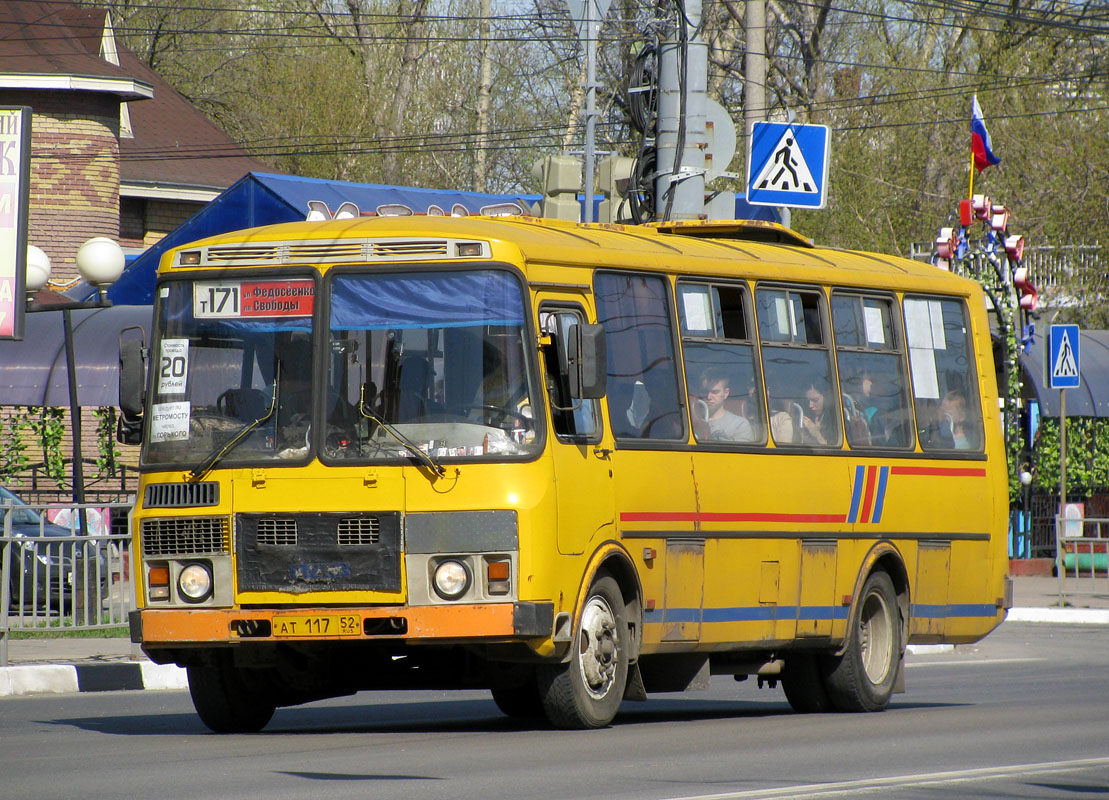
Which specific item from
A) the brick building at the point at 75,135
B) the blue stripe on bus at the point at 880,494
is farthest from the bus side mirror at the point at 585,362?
the brick building at the point at 75,135

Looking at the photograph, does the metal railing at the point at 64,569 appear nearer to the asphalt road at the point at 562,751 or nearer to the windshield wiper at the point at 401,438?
Answer: the asphalt road at the point at 562,751

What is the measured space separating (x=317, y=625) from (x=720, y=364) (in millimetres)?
3198

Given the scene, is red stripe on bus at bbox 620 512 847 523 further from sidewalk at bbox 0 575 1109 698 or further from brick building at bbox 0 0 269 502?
brick building at bbox 0 0 269 502

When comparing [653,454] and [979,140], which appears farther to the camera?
[979,140]

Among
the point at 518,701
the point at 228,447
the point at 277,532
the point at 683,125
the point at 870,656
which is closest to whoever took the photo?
the point at 277,532

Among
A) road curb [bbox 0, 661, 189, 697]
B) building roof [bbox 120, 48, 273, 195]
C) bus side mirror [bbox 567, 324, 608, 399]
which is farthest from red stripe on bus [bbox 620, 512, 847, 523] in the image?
building roof [bbox 120, 48, 273, 195]

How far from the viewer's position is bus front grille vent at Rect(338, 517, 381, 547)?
32.9 feet

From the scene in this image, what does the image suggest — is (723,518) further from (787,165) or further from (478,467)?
(787,165)

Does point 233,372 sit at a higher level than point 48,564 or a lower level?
higher

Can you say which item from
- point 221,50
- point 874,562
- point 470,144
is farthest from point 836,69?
point 874,562

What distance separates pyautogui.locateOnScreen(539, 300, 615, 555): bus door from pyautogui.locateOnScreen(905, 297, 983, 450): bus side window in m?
3.55

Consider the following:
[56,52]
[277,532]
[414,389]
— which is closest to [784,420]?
[414,389]

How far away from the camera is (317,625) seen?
10.0 meters

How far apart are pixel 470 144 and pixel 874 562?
117 ft
